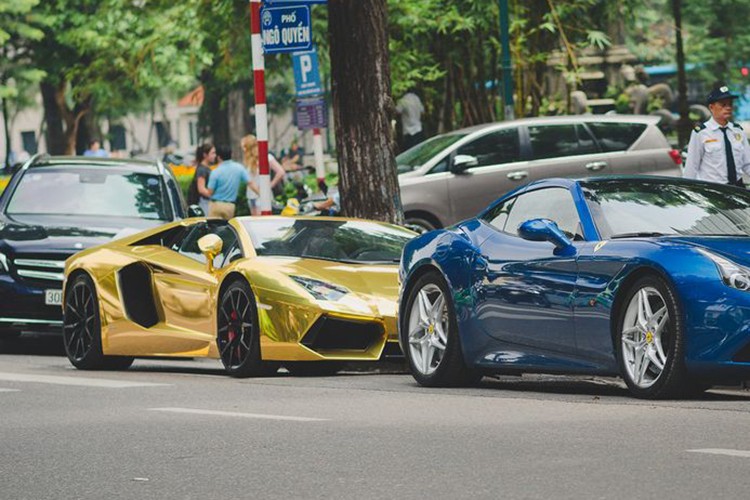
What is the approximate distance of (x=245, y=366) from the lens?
12281 millimetres

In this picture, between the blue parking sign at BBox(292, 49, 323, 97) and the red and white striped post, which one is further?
the blue parking sign at BBox(292, 49, 323, 97)

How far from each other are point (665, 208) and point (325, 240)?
366 cm

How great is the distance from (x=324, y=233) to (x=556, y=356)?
3.60 metres

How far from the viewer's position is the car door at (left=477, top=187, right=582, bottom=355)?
32.7ft

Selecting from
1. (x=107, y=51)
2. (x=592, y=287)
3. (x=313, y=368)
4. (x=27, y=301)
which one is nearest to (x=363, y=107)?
(x=27, y=301)

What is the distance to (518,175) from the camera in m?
21.5

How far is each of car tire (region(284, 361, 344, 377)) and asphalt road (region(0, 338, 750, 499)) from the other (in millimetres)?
1232

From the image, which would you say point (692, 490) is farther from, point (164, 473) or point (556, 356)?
point (556, 356)

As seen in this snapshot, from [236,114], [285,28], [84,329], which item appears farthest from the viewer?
[236,114]

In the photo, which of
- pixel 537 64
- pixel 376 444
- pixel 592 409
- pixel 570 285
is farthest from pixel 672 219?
pixel 537 64

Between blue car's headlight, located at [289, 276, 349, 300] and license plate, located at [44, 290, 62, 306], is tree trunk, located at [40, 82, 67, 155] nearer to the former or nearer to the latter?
license plate, located at [44, 290, 62, 306]

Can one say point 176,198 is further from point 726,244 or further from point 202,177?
point 726,244

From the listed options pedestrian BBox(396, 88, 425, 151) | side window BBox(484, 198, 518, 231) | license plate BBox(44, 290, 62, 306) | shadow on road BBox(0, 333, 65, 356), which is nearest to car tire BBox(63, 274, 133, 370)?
license plate BBox(44, 290, 62, 306)

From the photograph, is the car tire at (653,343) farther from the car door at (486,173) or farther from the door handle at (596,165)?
the door handle at (596,165)
